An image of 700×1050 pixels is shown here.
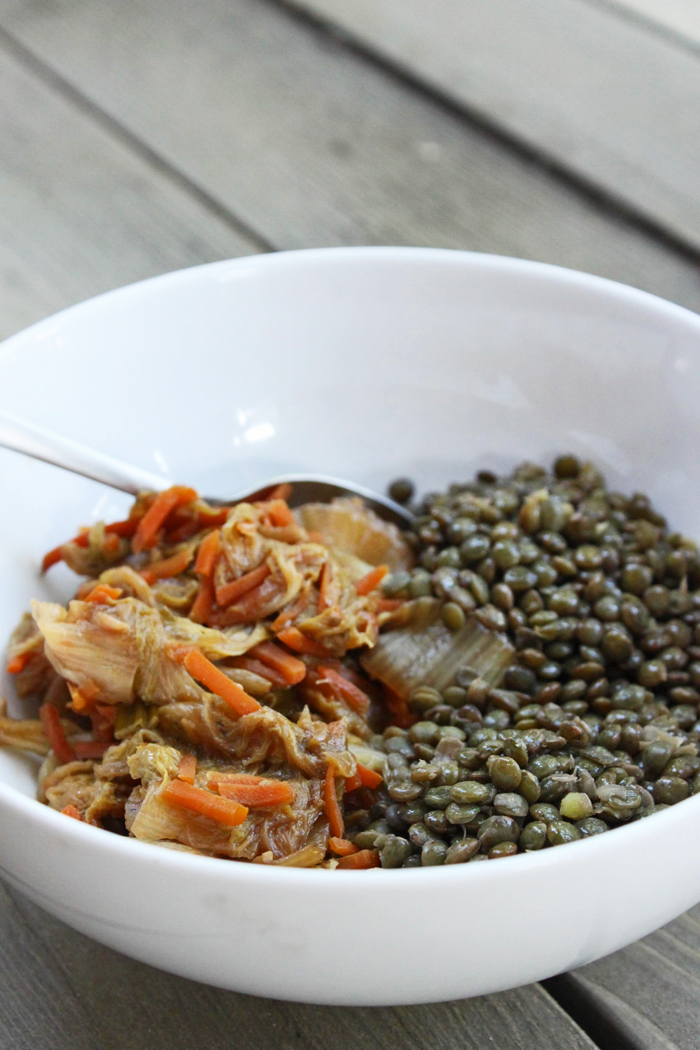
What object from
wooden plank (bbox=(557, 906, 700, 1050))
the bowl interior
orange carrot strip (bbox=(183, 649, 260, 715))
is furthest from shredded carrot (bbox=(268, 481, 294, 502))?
wooden plank (bbox=(557, 906, 700, 1050))

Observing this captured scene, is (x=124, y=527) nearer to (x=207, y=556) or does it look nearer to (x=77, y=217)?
(x=207, y=556)

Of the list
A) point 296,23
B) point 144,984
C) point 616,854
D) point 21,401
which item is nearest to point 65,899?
point 144,984

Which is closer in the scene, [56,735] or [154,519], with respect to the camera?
[56,735]

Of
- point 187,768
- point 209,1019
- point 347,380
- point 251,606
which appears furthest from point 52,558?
point 209,1019

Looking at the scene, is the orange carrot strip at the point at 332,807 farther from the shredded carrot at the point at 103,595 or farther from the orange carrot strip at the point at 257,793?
the shredded carrot at the point at 103,595

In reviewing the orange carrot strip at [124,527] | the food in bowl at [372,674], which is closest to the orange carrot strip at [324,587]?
the food in bowl at [372,674]

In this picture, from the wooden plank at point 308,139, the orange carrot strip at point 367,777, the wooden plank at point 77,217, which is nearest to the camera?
the orange carrot strip at point 367,777
